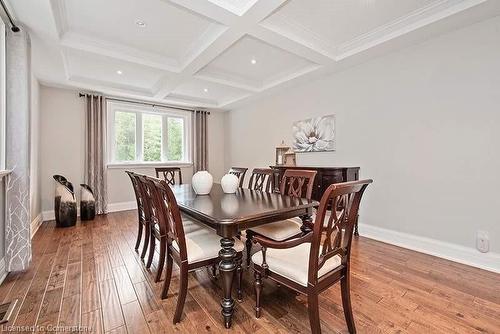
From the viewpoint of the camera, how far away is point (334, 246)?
1.44 meters

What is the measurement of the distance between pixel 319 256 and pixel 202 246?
86 cm

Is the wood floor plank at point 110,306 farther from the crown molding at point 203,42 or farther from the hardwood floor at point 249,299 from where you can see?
the crown molding at point 203,42

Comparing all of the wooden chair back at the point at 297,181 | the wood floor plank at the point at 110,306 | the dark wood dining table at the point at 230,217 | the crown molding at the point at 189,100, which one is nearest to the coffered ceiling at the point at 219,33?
the crown molding at the point at 189,100

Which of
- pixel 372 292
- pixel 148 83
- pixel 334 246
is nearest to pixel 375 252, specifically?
pixel 372 292

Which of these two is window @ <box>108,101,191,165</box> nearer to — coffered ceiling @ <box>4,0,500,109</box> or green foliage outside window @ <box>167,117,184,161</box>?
green foliage outside window @ <box>167,117,184,161</box>

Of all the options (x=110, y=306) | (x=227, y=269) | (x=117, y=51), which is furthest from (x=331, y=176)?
(x=117, y=51)

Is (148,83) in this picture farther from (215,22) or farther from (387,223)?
(387,223)

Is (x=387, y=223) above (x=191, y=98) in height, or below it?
below

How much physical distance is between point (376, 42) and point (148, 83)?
12.5 feet

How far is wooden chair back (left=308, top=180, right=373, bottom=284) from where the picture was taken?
3.97ft

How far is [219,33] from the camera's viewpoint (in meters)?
2.66

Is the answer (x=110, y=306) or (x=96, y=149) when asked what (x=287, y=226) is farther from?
(x=96, y=149)

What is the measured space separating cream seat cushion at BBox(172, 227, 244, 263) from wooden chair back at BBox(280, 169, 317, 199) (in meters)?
0.86

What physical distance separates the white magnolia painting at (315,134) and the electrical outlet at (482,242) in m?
1.95
